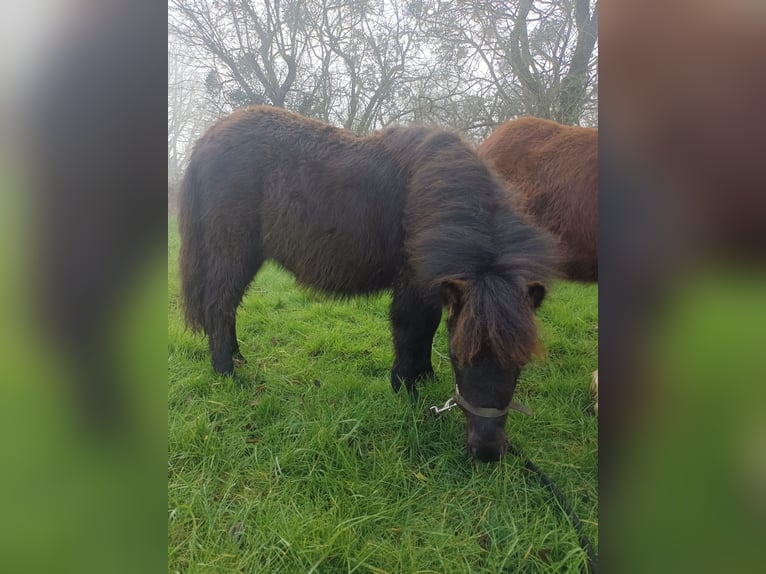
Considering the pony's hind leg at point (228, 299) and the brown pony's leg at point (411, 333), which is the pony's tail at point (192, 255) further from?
the brown pony's leg at point (411, 333)

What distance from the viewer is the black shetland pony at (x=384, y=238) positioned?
156 centimetres

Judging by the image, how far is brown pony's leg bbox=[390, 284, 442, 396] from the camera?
7.32 ft

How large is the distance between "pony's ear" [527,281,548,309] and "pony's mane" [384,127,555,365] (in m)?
0.03

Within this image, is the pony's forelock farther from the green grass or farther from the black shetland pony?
the green grass

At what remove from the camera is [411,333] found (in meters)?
2.30

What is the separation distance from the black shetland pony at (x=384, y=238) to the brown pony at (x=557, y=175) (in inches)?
6.0

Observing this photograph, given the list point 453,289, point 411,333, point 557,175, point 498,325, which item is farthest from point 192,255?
point 557,175

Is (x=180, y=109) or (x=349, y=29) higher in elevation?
(x=349, y=29)

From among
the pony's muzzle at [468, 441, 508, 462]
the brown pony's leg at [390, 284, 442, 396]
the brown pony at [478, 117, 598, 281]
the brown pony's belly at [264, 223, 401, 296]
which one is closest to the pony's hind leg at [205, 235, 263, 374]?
the brown pony's belly at [264, 223, 401, 296]

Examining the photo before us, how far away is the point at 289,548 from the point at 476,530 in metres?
0.54

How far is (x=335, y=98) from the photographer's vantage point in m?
1.60
